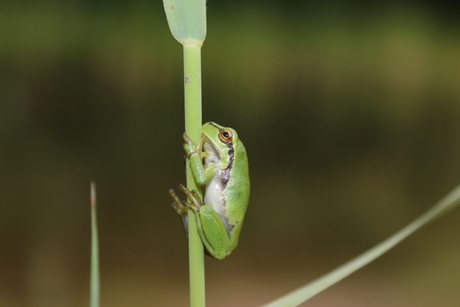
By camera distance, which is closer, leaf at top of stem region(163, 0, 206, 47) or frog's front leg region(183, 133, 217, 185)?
leaf at top of stem region(163, 0, 206, 47)

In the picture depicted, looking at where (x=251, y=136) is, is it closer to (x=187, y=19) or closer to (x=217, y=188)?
(x=217, y=188)

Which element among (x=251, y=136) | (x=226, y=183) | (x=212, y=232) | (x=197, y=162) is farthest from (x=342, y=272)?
(x=251, y=136)

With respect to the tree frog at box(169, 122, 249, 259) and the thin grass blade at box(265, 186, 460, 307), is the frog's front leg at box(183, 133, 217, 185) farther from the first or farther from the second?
the thin grass blade at box(265, 186, 460, 307)

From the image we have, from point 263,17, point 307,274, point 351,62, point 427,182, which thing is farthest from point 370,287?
point 263,17

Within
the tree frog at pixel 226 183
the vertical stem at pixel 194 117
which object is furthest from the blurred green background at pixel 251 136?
the vertical stem at pixel 194 117

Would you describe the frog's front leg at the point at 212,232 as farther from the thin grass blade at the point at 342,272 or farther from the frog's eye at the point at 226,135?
the thin grass blade at the point at 342,272

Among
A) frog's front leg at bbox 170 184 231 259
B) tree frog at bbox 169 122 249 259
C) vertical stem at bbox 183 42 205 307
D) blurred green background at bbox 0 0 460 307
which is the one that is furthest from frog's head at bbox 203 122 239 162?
blurred green background at bbox 0 0 460 307
